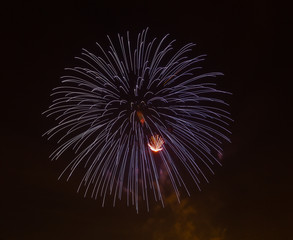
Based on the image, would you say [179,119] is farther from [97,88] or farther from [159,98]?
[97,88]

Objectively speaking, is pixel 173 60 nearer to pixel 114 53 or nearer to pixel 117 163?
pixel 114 53

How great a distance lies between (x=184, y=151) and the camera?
23422mm

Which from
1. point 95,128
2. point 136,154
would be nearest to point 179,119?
point 136,154

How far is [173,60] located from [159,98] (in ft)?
7.24

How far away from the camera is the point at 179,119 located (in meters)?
23.6

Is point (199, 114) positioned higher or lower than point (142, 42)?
lower

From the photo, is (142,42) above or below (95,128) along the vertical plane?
above

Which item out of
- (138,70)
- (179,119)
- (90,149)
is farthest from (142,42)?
(90,149)

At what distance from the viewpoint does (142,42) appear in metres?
22.3

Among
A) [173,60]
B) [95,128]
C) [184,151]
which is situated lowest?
[184,151]

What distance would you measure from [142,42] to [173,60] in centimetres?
200

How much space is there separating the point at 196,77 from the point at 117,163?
6389mm

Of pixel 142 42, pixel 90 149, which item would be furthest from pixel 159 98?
pixel 90 149

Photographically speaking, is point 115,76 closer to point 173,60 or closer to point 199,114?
point 173,60
